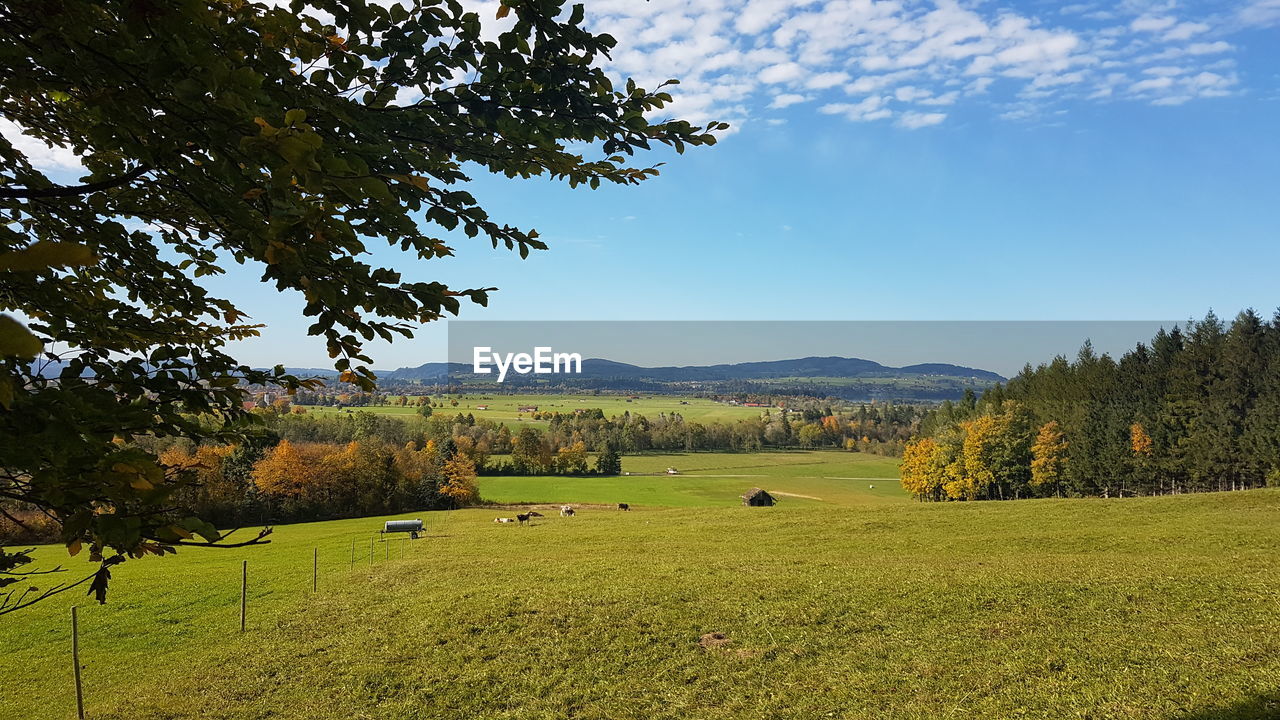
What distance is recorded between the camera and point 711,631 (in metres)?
12.4

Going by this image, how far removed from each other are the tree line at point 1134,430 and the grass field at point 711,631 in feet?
130

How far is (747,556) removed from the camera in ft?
74.9

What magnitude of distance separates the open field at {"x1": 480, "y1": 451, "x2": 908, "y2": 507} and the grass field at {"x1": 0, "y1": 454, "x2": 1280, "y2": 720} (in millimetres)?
43541

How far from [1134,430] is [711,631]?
64724 millimetres

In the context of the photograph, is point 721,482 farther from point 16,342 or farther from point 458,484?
point 16,342

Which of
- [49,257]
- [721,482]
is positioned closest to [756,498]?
[721,482]

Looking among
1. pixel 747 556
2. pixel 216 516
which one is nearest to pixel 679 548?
pixel 747 556

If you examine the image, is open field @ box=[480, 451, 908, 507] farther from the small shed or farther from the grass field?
the grass field

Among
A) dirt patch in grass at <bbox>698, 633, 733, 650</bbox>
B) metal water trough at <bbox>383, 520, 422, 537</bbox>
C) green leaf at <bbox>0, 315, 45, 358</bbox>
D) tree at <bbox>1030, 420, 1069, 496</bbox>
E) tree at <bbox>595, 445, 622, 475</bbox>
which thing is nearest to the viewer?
green leaf at <bbox>0, 315, 45, 358</bbox>

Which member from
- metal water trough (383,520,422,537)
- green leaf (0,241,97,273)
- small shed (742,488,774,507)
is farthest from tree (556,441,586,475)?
green leaf (0,241,97,273)

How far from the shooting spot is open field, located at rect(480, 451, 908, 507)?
2675 inches

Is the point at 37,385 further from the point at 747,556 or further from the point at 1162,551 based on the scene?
the point at 1162,551

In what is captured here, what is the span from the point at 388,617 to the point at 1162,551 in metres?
24.3

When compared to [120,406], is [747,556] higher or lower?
lower
